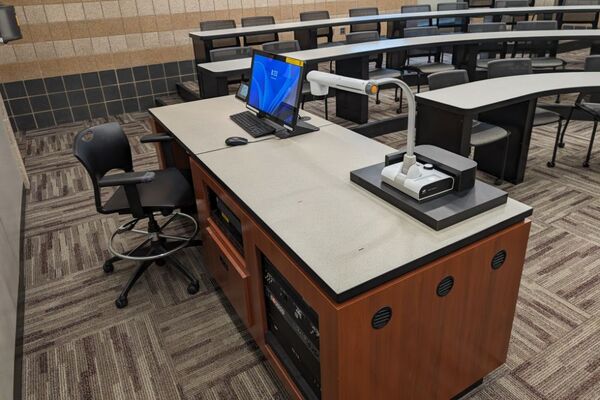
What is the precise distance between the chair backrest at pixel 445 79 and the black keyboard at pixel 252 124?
149cm

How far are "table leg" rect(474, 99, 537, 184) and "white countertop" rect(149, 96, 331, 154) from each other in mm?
A: 1614

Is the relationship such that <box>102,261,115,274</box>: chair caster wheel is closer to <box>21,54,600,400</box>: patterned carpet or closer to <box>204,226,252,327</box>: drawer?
<box>21,54,600,400</box>: patterned carpet

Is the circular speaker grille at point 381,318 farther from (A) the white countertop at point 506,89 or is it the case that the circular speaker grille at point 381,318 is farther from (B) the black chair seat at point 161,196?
(A) the white countertop at point 506,89

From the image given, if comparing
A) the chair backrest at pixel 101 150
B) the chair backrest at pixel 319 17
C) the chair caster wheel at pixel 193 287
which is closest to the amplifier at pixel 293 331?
the chair caster wheel at pixel 193 287

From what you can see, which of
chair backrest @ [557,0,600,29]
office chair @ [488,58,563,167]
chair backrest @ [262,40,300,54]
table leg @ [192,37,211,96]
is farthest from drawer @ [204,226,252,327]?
chair backrest @ [557,0,600,29]

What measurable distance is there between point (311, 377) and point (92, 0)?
5.40 m

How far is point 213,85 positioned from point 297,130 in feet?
5.91

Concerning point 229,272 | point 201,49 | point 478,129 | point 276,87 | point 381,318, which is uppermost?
point 276,87

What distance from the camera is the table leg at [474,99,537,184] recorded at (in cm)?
320

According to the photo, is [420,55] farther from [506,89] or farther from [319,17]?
[506,89]

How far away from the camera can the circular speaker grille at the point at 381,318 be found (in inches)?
48.1

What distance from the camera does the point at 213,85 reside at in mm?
3824

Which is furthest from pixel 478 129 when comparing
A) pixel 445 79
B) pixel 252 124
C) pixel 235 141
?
pixel 235 141

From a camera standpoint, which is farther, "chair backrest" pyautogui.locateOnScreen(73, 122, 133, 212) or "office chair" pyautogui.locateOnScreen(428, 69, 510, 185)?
"office chair" pyautogui.locateOnScreen(428, 69, 510, 185)
